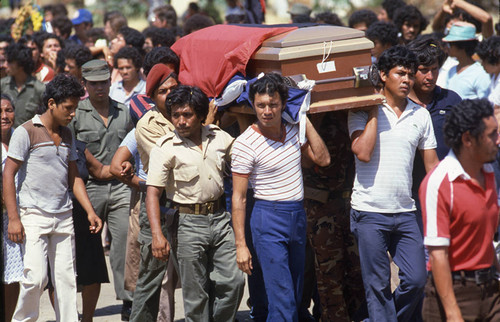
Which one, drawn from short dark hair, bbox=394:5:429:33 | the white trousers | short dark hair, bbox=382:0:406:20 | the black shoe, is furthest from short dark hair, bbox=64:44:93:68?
short dark hair, bbox=382:0:406:20

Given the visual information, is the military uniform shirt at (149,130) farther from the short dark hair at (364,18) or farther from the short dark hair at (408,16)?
the short dark hair at (364,18)

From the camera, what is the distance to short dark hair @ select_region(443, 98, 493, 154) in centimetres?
443

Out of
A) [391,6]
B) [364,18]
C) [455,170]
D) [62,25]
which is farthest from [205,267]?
[62,25]

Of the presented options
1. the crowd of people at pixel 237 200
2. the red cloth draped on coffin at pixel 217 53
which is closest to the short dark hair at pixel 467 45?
the crowd of people at pixel 237 200

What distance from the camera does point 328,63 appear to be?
18.9ft

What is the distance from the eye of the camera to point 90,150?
24.4 feet

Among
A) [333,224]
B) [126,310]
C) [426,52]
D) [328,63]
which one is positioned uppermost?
[328,63]

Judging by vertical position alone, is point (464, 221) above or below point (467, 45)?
above

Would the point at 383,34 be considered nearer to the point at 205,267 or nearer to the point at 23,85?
the point at 205,267

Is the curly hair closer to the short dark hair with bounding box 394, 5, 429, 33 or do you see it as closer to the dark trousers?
the dark trousers

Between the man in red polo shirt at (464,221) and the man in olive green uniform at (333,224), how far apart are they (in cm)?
184

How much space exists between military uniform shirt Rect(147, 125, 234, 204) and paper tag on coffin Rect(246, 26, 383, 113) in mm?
735

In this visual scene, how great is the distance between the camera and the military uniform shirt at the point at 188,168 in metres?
5.76

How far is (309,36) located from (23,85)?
540 cm
